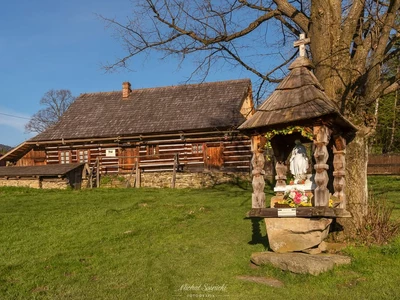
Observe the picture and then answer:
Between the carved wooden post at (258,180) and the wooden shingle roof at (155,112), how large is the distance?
49.2 ft

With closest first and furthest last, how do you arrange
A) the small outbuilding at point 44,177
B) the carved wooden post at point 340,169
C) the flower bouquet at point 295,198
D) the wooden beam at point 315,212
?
the wooden beam at point 315,212 < the flower bouquet at point 295,198 < the carved wooden post at point 340,169 < the small outbuilding at point 44,177

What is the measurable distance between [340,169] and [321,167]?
118 centimetres

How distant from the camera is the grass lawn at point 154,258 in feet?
19.4

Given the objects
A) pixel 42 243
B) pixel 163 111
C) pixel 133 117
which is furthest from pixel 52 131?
pixel 42 243

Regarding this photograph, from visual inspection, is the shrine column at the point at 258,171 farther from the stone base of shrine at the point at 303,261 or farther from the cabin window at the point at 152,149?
the cabin window at the point at 152,149

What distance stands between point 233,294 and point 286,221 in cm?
159

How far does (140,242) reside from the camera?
923 cm

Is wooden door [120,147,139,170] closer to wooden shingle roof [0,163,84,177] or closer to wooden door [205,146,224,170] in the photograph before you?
wooden shingle roof [0,163,84,177]

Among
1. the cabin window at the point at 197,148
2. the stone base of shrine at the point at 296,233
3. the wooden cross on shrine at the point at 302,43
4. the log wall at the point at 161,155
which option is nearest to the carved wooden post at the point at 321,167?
the stone base of shrine at the point at 296,233

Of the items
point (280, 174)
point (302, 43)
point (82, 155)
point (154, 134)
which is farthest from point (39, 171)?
point (302, 43)

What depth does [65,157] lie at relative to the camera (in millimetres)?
26391

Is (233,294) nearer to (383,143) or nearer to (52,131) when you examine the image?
(52,131)

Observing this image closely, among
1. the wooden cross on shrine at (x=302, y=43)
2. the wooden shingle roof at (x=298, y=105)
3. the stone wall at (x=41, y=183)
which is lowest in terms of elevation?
the stone wall at (x=41, y=183)

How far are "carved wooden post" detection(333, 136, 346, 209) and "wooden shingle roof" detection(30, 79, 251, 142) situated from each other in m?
14.7
